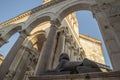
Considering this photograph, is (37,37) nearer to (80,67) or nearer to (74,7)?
(74,7)

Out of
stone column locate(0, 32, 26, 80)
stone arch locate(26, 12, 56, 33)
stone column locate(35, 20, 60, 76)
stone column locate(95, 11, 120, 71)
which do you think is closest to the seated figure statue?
stone column locate(95, 11, 120, 71)

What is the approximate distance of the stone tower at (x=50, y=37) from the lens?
4223mm

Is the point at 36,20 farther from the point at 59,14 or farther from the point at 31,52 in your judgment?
the point at 31,52

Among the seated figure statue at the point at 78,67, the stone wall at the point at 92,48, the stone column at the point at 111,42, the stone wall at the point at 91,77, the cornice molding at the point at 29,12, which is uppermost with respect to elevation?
the stone wall at the point at 92,48

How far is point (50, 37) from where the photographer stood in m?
7.00

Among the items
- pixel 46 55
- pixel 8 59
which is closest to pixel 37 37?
pixel 8 59

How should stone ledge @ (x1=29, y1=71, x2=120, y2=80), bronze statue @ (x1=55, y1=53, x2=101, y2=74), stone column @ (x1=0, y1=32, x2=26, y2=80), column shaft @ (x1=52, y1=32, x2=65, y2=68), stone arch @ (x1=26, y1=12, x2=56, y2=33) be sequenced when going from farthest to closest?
column shaft @ (x1=52, y1=32, x2=65, y2=68) < stone arch @ (x1=26, y1=12, x2=56, y2=33) < stone column @ (x1=0, y1=32, x2=26, y2=80) < bronze statue @ (x1=55, y1=53, x2=101, y2=74) < stone ledge @ (x1=29, y1=71, x2=120, y2=80)

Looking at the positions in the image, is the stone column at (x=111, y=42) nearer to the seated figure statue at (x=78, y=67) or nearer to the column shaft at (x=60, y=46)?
the seated figure statue at (x=78, y=67)

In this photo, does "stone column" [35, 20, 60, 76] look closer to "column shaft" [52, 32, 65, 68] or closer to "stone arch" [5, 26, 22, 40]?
"column shaft" [52, 32, 65, 68]

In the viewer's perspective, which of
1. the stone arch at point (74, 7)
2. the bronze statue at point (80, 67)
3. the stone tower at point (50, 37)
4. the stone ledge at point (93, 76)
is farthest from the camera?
the stone arch at point (74, 7)

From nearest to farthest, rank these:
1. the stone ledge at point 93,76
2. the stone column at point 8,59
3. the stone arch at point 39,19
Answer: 1. the stone ledge at point 93,76
2. the stone column at point 8,59
3. the stone arch at point 39,19

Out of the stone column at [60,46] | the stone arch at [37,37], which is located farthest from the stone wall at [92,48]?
the stone column at [60,46]

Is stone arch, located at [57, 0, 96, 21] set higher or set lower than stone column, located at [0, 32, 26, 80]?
higher

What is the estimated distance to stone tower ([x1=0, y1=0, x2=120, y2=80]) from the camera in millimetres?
4223
